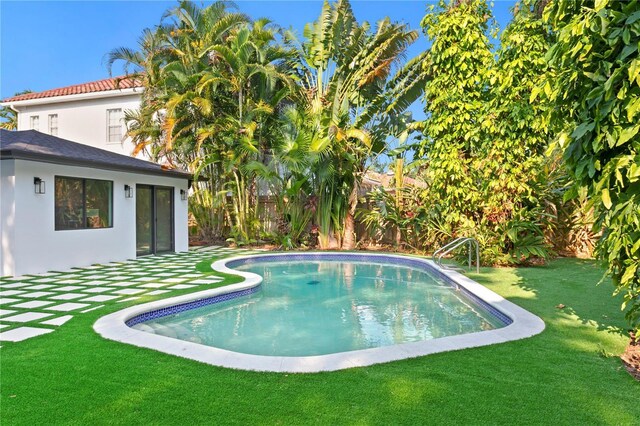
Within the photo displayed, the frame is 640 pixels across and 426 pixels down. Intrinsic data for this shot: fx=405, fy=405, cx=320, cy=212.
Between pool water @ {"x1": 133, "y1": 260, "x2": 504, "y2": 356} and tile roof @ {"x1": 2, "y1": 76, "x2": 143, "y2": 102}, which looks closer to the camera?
pool water @ {"x1": 133, "y1": 260, "x2": 504, "y2": 356}

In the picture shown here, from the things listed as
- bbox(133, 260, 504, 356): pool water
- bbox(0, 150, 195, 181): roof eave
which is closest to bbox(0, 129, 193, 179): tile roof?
bbox(0, 150, 195, 181): roof eave

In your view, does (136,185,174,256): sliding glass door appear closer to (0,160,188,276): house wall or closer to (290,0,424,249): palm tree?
(0,160,188,276): house wall

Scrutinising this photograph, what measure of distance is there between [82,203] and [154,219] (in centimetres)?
281

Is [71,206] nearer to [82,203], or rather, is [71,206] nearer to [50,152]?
[82,203]

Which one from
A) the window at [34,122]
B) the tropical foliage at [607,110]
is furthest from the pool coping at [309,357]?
the window at [34,122]

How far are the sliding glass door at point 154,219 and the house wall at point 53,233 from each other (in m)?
0.54

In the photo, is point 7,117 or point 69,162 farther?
Result: point 7,117

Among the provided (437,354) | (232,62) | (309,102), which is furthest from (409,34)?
(437,354)

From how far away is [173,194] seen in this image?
13.7m

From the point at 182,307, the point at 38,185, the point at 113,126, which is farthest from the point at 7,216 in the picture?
the point at 113,126

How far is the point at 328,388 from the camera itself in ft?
10.6

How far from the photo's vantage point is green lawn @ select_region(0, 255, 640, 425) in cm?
283

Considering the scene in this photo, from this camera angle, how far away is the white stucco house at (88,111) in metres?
19.3

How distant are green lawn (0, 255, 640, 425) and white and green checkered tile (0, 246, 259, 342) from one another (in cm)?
99
